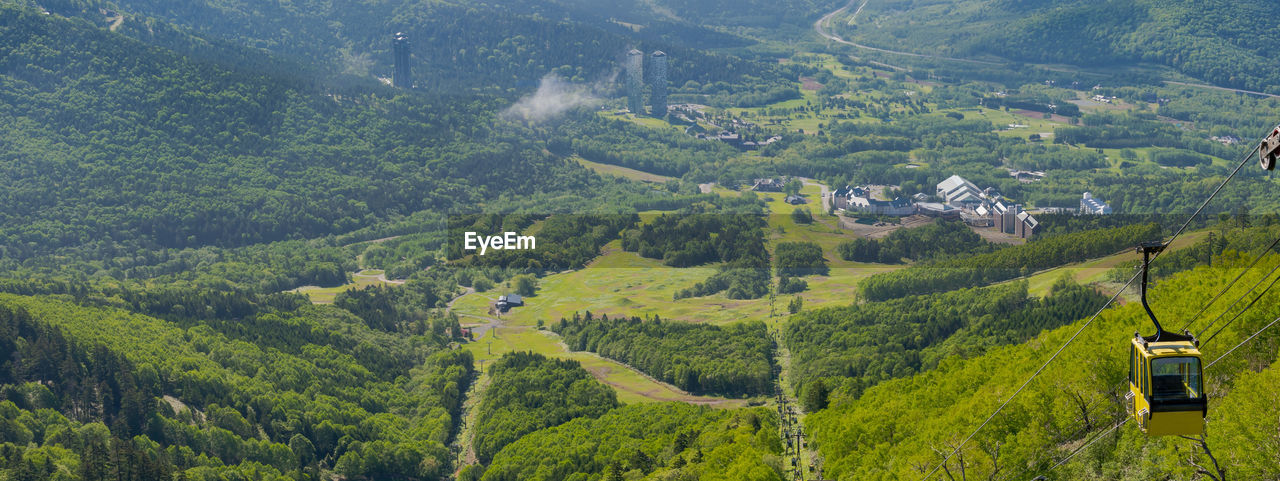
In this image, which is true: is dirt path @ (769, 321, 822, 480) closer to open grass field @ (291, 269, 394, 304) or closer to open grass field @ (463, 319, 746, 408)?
open grass field @ (463, 319, 746, 408)

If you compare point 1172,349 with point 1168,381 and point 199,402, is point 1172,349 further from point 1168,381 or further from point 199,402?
point 199,402

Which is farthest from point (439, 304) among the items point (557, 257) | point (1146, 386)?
point (1146, 386)

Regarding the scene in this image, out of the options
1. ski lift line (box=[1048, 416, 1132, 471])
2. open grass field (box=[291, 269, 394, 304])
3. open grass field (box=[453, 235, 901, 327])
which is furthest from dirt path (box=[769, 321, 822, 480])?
open grass field (box=[291, 269, 394, 304])

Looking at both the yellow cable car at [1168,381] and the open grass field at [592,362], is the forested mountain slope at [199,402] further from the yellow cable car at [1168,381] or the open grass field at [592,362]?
the yellow cable car at [1168,381]

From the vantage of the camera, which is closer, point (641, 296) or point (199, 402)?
point (199, 402)

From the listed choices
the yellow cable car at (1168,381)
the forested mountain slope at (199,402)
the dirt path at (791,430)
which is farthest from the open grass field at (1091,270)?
the yellow cable car at (1168,381)

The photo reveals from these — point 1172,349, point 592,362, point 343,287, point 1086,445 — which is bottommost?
point 343,287

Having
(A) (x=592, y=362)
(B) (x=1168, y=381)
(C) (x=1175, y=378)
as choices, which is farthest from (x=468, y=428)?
(C) (x=1175, y=378)

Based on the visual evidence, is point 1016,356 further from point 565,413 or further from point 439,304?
point 439,304
